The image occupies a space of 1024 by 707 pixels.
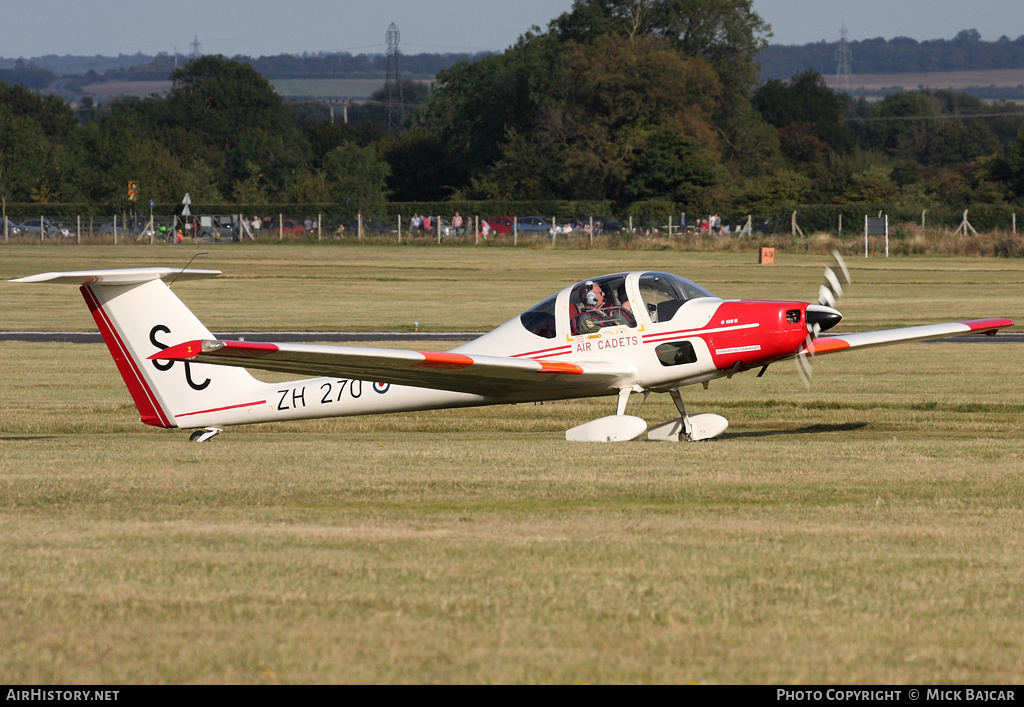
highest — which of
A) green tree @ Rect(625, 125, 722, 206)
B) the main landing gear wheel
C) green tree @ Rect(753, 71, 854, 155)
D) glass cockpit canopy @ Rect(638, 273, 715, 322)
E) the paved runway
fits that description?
green tree @ Rect(753, 71, 854, 155)

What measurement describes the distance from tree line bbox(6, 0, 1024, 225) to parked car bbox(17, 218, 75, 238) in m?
9.86

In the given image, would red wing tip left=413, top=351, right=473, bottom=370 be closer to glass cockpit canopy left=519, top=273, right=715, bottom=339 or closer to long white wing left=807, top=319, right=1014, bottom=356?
glass cockpit canopy left=519, top=273, right=715, bottom=339

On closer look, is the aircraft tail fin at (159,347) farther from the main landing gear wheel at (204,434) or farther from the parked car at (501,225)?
the parked car at (501,225)

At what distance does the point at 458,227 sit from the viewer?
76.9 m

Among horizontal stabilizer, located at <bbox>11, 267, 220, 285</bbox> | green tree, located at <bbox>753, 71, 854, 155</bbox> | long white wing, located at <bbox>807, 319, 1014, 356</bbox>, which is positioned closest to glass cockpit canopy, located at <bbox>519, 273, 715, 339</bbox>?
long white wing, located at <bbox>807, 319, 1014, 356</bbox>

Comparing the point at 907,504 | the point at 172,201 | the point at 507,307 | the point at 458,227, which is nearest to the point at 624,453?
the point at 907,504

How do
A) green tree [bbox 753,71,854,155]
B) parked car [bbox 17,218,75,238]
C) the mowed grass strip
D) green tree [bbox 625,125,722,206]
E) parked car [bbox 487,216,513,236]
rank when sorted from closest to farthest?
the mowed grass strip < parked car [bbox 17,218,75,238] < parked car [bbox 487,216,513,236] < green tree [bbox 625,125,722,206] < green tree [bbox 753,71,854,155]

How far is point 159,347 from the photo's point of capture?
42.6 feet

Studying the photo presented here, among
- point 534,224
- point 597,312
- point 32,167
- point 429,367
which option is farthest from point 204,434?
point 32,167

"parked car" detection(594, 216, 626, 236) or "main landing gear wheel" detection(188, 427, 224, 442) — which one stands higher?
"parked car" detection(594, 216, 626, 236)

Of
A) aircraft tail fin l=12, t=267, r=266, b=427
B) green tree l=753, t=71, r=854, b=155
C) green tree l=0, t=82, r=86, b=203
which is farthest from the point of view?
green tree l=753, t=71, r=854, b=155

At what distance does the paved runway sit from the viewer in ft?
85.1
